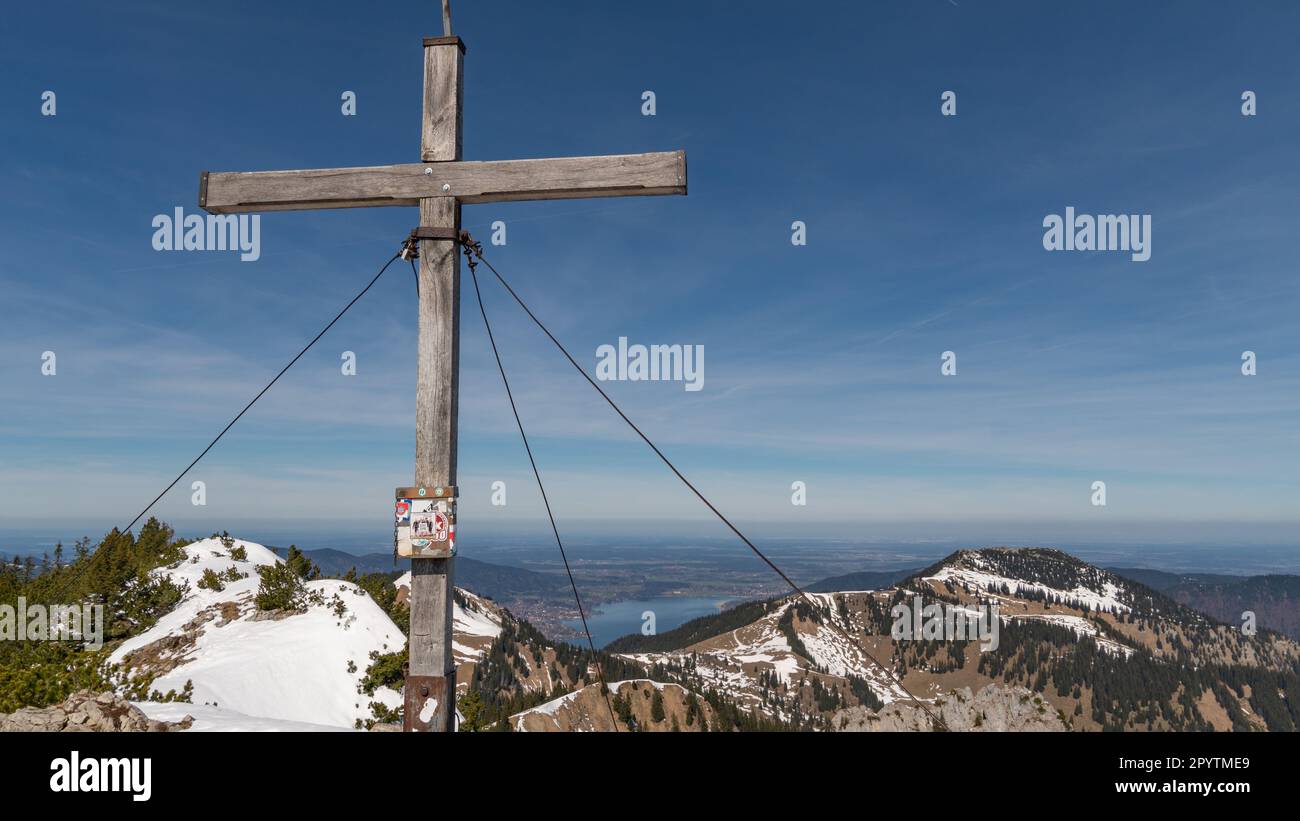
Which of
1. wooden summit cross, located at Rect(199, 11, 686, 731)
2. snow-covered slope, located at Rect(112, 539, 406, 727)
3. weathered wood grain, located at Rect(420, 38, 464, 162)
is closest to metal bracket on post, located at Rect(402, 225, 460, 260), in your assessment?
wooden summit cross, located at Rect(199, 11, 686, 731)

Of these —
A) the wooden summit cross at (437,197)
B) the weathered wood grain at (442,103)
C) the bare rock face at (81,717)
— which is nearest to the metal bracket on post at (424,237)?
the wooden summit cross at (437,197)

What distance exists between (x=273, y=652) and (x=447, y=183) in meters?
29.5

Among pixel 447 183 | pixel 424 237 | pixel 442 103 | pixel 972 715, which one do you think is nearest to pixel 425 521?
pixel 424 237

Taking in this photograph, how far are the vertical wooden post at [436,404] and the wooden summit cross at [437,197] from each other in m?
0.01

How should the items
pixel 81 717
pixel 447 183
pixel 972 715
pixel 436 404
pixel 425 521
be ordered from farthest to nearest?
1. pixel 972 715
2. pixel 81 717
3. pixel 447 183
4. pixel 436 404
5. pixel 425 521

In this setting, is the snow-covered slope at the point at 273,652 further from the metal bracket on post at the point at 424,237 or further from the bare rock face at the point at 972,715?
the metal bracket on post at the point at 424,237

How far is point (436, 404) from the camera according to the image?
6941mm

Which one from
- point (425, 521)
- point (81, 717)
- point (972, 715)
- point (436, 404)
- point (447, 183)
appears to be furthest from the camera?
→ point (972, 715)

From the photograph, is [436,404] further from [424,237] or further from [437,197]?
[437,197]

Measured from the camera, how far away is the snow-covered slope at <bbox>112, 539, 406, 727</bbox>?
24.9 meters
